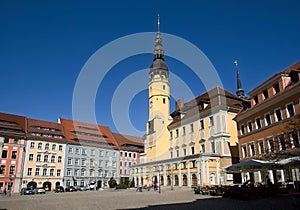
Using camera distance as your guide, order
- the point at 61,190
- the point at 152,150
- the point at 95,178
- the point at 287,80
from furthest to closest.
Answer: the point at 95,178
the point at 152,150
the point at 61,190
the point at 287,80

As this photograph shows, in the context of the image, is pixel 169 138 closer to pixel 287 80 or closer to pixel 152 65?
pixel 152 65

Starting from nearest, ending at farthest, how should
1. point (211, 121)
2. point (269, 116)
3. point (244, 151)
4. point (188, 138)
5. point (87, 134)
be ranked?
point (269, 116) < point (244, 151) < point (211, 121) < point (188, 138) < point (87, 134)

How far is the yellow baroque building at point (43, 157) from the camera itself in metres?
56.8

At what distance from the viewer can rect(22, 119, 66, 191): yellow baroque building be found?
186 ft

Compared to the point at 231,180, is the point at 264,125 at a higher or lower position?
higher

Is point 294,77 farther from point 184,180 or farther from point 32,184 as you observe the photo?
point 32,184

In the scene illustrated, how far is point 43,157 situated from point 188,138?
33458 millimetres

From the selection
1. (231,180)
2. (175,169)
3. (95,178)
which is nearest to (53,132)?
(95,178)

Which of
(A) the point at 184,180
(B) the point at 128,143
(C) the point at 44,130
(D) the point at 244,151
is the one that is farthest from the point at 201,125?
(C) the point at 44,130

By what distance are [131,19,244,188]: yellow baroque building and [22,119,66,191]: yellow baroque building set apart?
58.8 feet

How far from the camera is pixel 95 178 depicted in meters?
66.8

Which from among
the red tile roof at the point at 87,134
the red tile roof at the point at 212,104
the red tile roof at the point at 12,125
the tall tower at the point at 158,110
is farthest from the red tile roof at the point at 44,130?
the red tile roof at the point at 212,104

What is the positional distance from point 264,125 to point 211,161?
47.5ft

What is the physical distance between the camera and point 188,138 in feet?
164
